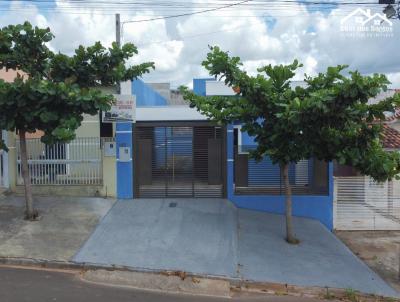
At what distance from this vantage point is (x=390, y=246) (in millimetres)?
11789

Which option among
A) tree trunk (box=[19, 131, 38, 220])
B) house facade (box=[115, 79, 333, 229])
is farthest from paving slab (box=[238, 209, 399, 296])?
tree trunk (box=[19, 131, 38, 220])

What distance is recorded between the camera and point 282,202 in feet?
43.3

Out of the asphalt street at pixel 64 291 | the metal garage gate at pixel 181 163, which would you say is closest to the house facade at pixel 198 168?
the metal garage gate at pixel 181 163

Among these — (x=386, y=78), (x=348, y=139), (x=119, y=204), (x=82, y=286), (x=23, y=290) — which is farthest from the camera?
(x=119, y=204)

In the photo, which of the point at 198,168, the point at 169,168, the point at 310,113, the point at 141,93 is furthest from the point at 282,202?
the point at 141,93

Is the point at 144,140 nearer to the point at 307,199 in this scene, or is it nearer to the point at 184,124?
the point at 184,124

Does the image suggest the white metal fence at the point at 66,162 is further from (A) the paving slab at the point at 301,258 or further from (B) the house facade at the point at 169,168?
(A) the paving slab at the point at 301,258

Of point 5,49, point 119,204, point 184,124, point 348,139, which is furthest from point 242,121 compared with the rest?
point 5,49

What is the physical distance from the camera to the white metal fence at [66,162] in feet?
43.2

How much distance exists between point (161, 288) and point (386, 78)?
5085 mm

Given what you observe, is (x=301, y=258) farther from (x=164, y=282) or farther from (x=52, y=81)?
(x=52, y=81)

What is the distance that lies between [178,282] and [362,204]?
6.71 meters

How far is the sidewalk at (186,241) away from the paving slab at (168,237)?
0.06 ft

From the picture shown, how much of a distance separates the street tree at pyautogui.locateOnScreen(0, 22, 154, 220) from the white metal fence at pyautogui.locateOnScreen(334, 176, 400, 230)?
5.95 m
